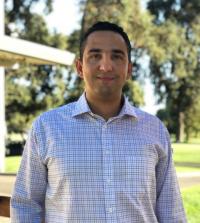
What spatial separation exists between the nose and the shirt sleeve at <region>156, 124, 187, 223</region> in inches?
14.8

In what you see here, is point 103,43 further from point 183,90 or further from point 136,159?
point 183,90

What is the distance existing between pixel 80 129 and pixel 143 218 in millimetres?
420

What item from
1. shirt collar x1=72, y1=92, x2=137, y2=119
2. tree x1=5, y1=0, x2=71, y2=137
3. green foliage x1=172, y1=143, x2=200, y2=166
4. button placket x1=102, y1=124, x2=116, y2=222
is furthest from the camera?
tree x1=5, y1=0, x2=71, y2=137

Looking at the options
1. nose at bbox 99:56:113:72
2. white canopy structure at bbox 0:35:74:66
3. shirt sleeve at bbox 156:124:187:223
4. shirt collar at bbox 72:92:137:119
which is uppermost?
white canopy structure at bbox 0:35:74:66

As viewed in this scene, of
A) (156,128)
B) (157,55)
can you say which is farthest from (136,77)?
(156,128)

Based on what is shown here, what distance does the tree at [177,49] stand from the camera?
32.1 metres

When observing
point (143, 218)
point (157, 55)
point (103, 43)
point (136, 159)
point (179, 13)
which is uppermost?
point (179, 13)

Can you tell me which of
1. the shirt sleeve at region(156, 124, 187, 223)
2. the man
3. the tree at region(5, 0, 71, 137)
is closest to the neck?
the man

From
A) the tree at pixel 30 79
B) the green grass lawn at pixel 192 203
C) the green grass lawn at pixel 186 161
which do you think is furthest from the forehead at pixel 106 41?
the tree at pixel 30 79

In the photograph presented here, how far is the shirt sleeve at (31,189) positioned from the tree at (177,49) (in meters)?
28.9

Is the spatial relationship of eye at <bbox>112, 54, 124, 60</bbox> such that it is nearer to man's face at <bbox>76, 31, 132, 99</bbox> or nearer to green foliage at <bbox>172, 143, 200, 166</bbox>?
man's face at <bbox>76, 31, 132, 99</bbox>

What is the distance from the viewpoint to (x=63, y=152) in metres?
2.09

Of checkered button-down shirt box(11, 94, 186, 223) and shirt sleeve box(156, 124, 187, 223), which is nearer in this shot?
checkered button-down shirt box(11, 94, 186, 223)

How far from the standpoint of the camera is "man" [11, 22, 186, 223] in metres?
2.06
